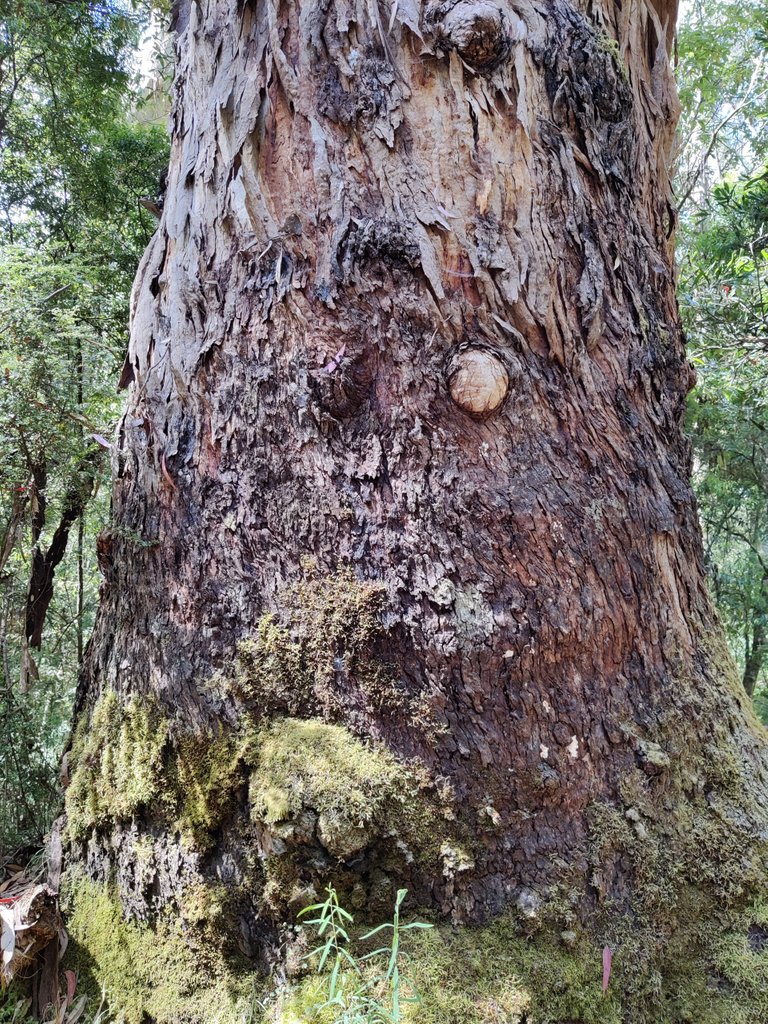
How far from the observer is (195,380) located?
1776 millimetres

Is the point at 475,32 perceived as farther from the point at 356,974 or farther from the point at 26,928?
the point at 26,928

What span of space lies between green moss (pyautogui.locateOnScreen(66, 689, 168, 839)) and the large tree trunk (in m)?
0.01

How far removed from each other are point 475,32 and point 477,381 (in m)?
0.91

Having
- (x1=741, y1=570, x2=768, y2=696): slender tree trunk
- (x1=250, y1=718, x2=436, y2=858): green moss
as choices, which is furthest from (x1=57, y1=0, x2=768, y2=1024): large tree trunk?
(x1=741, y1=570, x2=768, y2=696): slender tree trunk

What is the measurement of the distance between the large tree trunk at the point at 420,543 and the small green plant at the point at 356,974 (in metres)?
0.09

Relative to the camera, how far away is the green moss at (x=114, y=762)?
5.61 feet

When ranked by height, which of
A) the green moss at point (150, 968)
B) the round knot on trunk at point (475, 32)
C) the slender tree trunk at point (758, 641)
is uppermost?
the round knot on trunk at point (475, 32)

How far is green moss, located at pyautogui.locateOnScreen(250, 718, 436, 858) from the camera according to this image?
144cm

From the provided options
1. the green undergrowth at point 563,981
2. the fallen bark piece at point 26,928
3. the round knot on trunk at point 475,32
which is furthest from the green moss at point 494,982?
the round knot on trunk at point 475,32

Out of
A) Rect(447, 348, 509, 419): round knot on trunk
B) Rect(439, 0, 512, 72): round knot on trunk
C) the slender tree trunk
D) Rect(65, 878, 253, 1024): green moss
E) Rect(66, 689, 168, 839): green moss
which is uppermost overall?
Rect(439, 0, 512, 72): round knot on trunk

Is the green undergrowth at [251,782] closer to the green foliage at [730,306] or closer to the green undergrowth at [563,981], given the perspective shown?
the green undergrowth at [563,981]

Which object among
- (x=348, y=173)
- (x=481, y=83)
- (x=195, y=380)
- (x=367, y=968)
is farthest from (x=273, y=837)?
(x=481, y=83)

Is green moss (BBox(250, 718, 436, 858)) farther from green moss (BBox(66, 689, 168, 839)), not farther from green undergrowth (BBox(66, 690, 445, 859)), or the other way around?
green moss (BBox(66, 689, 168, 839))

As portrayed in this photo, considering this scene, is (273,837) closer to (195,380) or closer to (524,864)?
(524,864)
